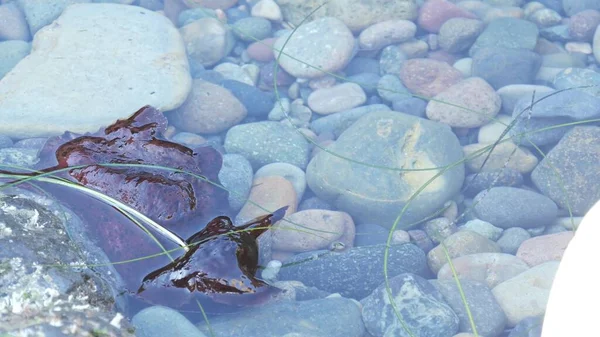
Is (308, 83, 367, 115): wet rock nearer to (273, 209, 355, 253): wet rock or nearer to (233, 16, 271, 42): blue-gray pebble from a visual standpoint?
(233, 16, 271, 42): blue-gray pebble

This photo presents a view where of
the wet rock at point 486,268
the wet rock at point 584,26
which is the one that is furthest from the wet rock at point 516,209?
the wet rock at point 584,26

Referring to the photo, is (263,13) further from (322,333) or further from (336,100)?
(322,333)

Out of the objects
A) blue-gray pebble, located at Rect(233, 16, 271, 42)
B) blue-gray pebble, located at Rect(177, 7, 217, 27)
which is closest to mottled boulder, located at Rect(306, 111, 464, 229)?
blue-gray pebble, located at Rect(233, 16, 271, 42)

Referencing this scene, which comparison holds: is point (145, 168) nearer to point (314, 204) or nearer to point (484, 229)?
point (314, 204)

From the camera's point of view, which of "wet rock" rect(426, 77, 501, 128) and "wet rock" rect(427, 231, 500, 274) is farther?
"wet rock" rect(426, 77, 501, 128)

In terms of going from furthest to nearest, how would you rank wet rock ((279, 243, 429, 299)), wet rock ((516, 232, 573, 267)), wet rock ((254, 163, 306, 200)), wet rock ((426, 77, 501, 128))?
1. wet rock ((426, 77, 501, 128))
2. wet rock ((254, 163, 306, 200))
3. wet rock ((516, 232, 573, 267))
4. wet rock ((279, 243, 429, 299))

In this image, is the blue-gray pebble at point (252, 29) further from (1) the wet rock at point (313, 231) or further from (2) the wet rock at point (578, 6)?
(2) the wet rock at point (578, 6)

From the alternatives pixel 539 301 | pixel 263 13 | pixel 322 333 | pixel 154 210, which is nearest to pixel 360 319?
pixel 322 333
